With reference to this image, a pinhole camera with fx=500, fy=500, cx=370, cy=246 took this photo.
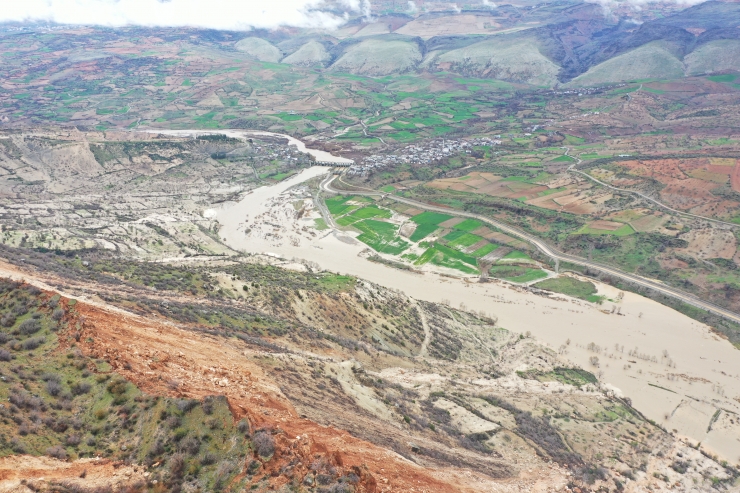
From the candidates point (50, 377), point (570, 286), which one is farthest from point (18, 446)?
point (570, 286)

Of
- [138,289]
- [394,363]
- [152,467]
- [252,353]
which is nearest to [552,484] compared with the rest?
[394,363]

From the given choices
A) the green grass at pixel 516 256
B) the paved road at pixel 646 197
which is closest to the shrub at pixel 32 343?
the green grass at pixel 516 256

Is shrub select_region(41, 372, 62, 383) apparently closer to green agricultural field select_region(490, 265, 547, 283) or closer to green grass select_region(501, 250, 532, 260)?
green agricultural field select_region(490, 265, 547, 283)

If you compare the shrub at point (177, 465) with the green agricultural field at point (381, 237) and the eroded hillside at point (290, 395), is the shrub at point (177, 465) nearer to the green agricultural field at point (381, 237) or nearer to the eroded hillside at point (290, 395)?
the eroded hillside at point (290, 395)

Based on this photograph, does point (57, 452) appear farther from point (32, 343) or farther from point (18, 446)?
point (32, 343)

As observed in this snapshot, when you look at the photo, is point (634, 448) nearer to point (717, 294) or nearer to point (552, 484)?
point (552, 484)
